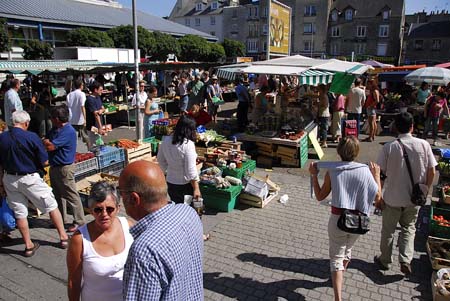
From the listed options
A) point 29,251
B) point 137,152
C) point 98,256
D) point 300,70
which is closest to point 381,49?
point 300,70

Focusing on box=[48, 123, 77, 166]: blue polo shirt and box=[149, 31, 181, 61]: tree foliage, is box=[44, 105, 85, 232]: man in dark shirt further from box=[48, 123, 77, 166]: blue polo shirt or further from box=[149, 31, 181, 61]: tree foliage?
box=[149, 31, 181, 61]: tree foliage

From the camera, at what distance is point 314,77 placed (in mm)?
8758

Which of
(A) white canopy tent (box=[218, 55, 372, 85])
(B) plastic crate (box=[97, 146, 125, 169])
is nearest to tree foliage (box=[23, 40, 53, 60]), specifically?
(A) white canopy tent (box=[218, 55, 372, 85])

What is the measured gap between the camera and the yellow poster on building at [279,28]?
16256 millimetres

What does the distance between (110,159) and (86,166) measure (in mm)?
653

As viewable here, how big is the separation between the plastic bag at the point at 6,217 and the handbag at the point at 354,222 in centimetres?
464

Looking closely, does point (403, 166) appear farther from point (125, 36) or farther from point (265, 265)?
point (125, 36)

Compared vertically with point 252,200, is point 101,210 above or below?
above

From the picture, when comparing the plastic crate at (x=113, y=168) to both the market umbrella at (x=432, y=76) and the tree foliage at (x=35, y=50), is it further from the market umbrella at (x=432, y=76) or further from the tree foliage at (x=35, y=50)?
the tree foliage at (x=35, y=50)

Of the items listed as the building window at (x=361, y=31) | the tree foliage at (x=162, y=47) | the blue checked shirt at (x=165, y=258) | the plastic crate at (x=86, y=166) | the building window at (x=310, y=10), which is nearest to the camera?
the blue checked shirt at (x=165, y=258)

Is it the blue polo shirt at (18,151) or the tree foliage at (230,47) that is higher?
the tree foliage at (230,47)

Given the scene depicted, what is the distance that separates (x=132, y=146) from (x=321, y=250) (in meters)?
4.93

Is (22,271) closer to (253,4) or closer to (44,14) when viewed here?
(44,14)

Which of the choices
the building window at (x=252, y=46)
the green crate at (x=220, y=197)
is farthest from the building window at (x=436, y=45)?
the green crate at (x=220, y=197)
